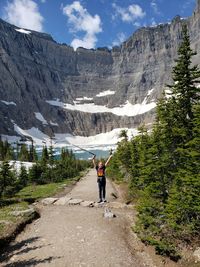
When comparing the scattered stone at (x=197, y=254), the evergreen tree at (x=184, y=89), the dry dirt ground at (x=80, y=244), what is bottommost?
the scattered stone at (x=197, y=254)

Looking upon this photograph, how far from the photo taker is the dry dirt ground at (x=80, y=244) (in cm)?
1179

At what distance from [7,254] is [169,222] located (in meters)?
7.08

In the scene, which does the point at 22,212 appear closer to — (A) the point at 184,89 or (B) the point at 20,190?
(A) the point at 184,89

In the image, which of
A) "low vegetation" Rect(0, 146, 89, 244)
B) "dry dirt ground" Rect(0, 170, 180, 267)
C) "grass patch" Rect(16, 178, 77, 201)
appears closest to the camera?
"dry dirt ground" Rect(0, 170, 180, 267)

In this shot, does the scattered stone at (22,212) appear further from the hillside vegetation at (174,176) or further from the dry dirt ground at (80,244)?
the hillside vegetation at (174,176)

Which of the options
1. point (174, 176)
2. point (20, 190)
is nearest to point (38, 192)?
point (20, 190)

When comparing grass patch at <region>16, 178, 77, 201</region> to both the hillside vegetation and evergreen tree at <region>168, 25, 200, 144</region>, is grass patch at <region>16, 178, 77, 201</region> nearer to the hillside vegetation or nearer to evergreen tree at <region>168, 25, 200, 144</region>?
the hillside vegetation

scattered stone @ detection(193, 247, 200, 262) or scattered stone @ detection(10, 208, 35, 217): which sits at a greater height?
scattered stone @ detection(10, 208, 35, 217)

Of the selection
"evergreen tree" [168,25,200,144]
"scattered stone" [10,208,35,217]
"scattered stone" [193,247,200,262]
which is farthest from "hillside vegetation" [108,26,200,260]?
"scattered stone" [10,208,35,217]

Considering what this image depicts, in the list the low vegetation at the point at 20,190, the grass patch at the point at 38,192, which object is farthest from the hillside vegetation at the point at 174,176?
the grass patch at the point at 38,192

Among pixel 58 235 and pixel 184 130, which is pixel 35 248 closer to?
pixel 58 235

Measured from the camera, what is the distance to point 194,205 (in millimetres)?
14102

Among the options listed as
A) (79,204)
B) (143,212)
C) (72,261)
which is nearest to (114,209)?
(79,204)

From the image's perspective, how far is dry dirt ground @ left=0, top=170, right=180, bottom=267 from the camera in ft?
38.7
